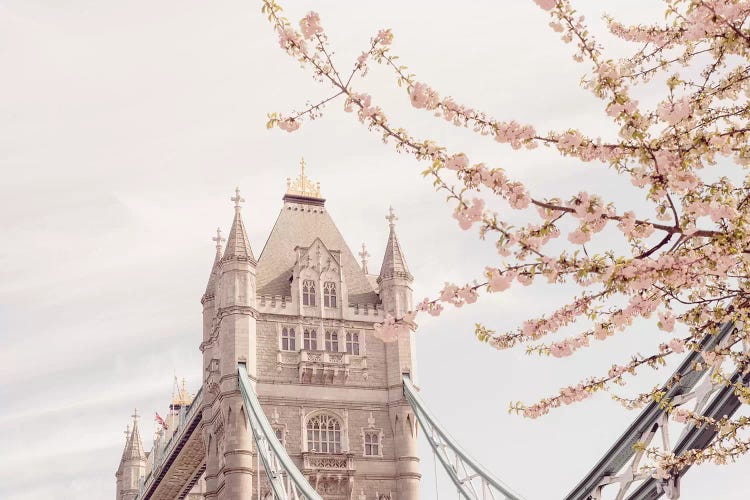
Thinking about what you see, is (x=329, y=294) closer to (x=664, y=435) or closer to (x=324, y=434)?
→ (x=324, y=434)

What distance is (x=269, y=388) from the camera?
4509 cm

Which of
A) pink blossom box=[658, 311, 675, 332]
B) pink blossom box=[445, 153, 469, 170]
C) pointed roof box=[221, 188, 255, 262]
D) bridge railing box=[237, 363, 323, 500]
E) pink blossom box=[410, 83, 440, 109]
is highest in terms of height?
pointed roof box=[221, 188, 255, 262]

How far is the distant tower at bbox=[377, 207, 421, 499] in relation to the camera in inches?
1779

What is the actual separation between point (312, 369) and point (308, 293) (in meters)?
4.08

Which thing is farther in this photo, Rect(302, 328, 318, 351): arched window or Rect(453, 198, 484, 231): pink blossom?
Rect(302, 328, 318, 351): arched window

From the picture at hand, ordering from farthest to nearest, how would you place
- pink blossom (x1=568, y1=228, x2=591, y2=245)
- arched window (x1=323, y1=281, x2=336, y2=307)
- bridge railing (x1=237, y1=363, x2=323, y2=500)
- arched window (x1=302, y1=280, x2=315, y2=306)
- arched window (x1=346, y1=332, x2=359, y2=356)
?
arched window (x1=323, y1=281, x2=336, y2=307) < arched window (x1=302, y1=280, x2=315, y2=306) < arched window (x1=346, y1=332, x2=359, y2=356) < bridge railing (x1=237, y1=363, x2=323, y2=500) < pink blossom (x1=568, y1=228, x2=591, y2=245)

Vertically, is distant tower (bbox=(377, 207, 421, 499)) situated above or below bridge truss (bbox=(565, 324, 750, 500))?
above

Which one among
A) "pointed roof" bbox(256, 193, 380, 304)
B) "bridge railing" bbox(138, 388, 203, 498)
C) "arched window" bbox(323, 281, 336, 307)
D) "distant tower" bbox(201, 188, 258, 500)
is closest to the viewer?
"distant tower" bbox(201, 188, 258, 500)

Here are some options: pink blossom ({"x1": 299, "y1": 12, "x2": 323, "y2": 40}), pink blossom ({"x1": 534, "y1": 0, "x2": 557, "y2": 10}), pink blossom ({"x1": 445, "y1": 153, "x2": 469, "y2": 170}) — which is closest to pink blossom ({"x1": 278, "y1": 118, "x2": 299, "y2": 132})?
pink blossom ({"x1": 299, "y1": 12, "x2": 323, "y2": 40})

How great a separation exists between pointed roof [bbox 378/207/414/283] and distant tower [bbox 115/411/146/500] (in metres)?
35.8

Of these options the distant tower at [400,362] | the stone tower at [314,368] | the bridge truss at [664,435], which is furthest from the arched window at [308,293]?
the bridge truss at [664,435]

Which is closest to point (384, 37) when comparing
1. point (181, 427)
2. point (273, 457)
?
point (273, 457)

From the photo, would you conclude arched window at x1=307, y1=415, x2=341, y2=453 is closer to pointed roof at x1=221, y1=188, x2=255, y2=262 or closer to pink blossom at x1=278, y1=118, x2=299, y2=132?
pointed roof at x1=221, y1=188, x2=255, y2=262

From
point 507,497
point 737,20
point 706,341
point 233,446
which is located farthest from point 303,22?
point 233,446
